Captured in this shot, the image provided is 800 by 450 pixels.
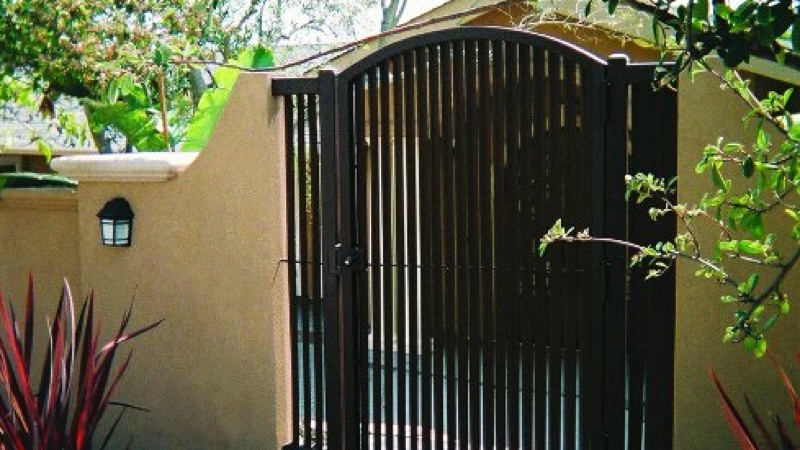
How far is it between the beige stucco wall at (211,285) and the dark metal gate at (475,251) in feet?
0.48

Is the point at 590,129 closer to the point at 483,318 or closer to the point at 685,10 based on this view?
the point at 483,318

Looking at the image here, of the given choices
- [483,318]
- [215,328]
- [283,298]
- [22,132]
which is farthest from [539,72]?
[22,132]

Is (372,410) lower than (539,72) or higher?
lower

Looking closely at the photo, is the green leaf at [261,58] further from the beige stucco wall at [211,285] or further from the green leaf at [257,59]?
the beige stucco wall at [211,285]

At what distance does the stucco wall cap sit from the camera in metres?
7.42

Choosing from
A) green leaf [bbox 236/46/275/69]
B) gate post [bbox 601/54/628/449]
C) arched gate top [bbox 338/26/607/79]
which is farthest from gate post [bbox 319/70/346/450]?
green leaf [bbox 236/46/275/69]

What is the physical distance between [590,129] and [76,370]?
4.07 meters

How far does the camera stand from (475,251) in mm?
6371

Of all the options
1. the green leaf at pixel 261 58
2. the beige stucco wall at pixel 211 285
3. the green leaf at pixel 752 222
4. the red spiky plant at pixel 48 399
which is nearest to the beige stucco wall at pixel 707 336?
the green leaf at pixel 752 222

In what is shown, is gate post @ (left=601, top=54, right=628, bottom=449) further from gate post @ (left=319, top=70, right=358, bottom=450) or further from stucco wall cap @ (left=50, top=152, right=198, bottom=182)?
stucco wall cap @ (left=50, top=152, right=198, bottom=182)

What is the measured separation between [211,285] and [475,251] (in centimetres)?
189

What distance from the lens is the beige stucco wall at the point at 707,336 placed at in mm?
5453

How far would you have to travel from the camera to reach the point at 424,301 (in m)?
6.57

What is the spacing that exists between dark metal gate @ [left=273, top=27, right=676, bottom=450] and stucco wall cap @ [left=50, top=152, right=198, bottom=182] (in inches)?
36.4
